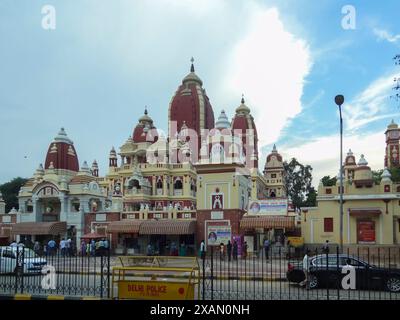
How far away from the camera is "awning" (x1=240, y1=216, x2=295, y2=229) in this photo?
2916cm

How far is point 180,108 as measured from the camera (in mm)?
53781

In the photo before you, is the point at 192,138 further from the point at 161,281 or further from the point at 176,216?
the point at 161,281

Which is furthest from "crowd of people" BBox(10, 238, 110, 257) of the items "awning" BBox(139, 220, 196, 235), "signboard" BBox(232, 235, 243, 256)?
"signboard" BBox(232, 235, 243, 256)

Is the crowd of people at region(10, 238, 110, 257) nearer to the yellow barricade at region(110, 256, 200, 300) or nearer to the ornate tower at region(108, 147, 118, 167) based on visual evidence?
the yellow barricade at region(110, 256, 200, 300)

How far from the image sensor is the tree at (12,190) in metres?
66.9

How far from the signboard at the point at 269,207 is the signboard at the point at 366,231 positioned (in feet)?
15.3

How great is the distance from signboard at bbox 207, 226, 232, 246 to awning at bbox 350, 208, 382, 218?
26.3ft

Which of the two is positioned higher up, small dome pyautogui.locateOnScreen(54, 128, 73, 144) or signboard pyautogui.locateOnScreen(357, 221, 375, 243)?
small dome pyautogui.locateOnScreen(54, 128, 73, 144)

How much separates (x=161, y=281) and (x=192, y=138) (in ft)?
133

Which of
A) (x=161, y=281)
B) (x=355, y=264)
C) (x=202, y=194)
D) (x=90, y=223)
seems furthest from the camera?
(x=90, y=223)

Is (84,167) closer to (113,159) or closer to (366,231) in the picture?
(113,159)
